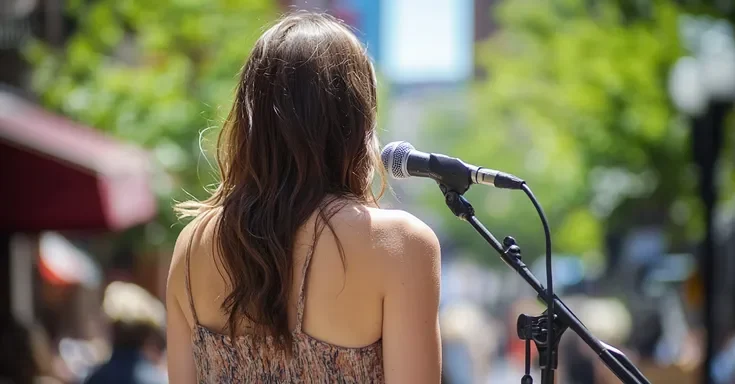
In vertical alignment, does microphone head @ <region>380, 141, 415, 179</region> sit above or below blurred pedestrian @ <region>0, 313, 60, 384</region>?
above

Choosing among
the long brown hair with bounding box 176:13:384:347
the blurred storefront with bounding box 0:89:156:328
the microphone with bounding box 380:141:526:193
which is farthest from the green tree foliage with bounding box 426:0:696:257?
the long brown hair with bounding box 176:13:384:347

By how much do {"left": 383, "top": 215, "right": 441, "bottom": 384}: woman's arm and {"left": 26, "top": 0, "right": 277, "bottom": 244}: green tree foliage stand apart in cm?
921

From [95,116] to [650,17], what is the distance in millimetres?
6720

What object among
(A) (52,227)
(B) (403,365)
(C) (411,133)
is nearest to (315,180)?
(B) (403,365)

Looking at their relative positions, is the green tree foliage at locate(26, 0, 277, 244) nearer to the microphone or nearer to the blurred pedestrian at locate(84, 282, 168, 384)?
the blurred pedestrian at locate(84, 282, 168, 384)

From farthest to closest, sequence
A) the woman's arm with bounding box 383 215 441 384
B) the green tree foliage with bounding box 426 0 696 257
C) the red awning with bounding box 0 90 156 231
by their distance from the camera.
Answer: the green tree foliage with bounding box 426 0 696 257
the red awning with bounding box 0 90 156 231
the woman's arm with bounding box 383 215 441 384

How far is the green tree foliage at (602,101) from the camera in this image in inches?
488

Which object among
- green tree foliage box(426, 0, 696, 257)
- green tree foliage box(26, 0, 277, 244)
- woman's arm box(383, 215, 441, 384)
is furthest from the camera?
green tree foliage box(426, 0, 696, 257)

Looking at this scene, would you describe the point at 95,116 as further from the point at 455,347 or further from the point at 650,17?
the point at 650,17

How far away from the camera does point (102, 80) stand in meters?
11.6

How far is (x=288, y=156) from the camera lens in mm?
2236

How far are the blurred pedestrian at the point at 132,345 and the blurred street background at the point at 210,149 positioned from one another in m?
0.01

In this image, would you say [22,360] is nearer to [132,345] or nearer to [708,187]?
[132,345]

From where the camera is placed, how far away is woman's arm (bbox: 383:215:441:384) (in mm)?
2109
